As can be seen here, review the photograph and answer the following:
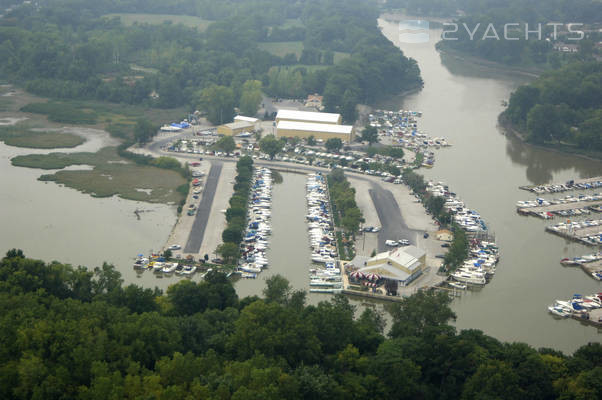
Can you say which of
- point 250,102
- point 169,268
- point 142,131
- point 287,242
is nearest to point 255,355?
point 169,268

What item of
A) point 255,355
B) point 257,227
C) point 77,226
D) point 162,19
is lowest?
point 77,226

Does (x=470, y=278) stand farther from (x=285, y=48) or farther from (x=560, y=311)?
(x=285, y=48)

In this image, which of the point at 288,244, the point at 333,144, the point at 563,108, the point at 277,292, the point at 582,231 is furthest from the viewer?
the point at 563,108

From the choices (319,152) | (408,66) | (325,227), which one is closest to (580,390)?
(325,227)

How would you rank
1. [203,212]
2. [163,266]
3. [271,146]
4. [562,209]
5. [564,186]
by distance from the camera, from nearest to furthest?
[163,266] → [203,212] → [562,209] → [564,186] → [271,146]

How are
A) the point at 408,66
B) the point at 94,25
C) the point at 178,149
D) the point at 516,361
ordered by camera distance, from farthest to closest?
the point at 94,25 < the point at 408,66 < the point at 178,149 < the point at 516,361

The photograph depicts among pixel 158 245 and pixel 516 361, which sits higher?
pixel 516 361

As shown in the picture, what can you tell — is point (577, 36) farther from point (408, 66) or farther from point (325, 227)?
point (325, 227)
